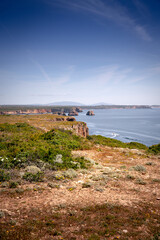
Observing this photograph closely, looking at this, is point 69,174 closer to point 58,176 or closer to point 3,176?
point 58,176

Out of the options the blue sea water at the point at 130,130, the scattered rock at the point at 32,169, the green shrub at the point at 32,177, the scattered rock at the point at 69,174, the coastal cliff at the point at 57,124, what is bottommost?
the blue sea water at the point at 130,130

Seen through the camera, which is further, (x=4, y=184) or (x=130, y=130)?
(x=130, y=130)

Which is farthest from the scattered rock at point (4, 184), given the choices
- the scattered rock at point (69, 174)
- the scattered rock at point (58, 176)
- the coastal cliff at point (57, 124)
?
the coastal cliff at point (57, 124)

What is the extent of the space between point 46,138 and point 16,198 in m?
9.97

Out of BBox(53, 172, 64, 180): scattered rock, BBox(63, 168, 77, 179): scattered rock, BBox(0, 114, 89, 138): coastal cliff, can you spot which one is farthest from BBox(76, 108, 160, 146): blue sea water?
BBox(53, 172, 64, 180): scattered rock

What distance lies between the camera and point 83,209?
579 centimetres

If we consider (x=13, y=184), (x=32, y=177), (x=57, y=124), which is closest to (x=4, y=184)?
(x=13, y=184)

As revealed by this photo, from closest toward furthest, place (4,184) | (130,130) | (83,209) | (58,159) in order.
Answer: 1. (83,209)
2. (4,184)
3. (58,159)
4. (130,130)

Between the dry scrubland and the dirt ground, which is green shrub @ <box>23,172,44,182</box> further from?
the dirt ground

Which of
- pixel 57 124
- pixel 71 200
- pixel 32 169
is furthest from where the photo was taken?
pixel 57 124

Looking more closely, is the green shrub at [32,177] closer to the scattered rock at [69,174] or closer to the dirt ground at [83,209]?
the dirt ground at [83,209]

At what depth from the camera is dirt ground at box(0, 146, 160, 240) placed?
4.54 m

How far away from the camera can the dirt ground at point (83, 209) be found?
4.54 meters

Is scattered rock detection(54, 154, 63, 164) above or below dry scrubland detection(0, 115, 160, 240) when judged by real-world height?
above
